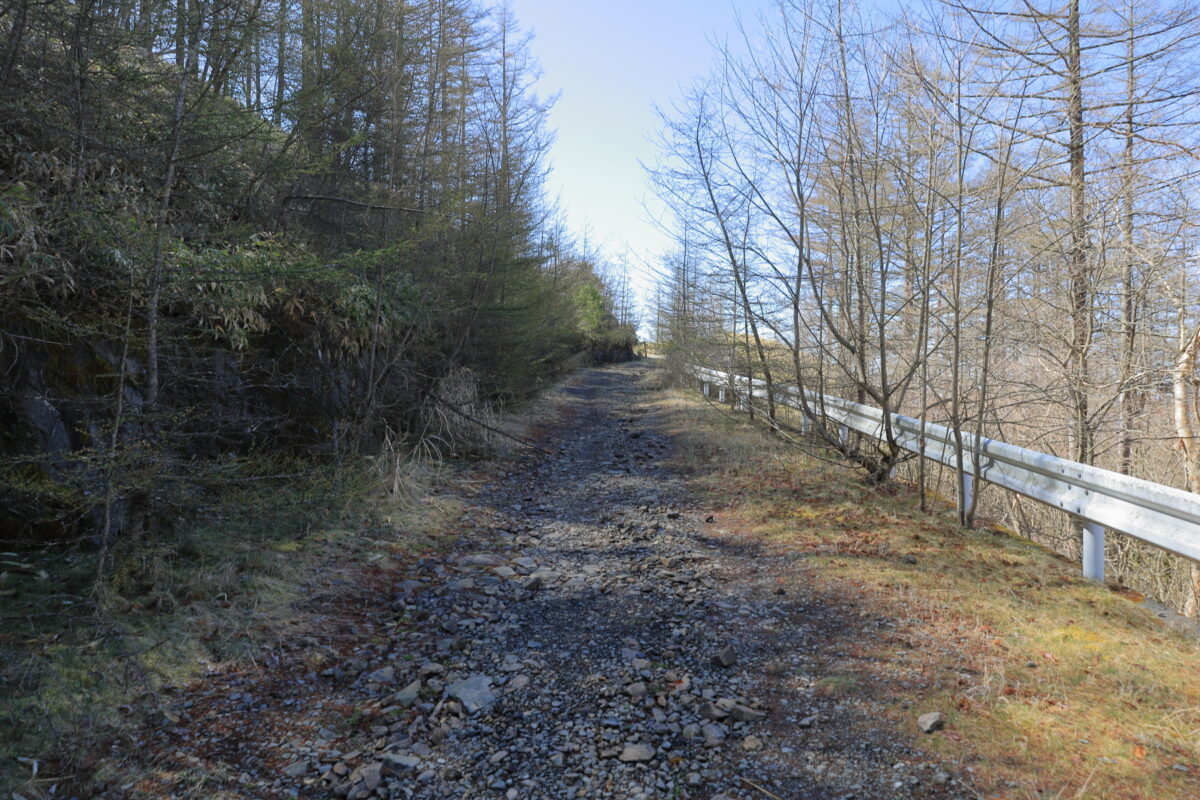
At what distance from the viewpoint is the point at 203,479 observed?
3881mm

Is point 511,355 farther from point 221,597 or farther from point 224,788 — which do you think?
point 224,788

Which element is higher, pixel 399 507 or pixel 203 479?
pixel 203 479

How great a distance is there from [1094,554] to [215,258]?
674 cm

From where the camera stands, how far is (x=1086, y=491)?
4.34 metres

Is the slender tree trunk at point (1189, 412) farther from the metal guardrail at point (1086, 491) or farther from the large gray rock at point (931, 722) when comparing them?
the large gray rock at point (931, 722)

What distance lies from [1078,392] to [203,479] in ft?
28.2

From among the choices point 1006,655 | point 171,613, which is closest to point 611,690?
point 1006,655

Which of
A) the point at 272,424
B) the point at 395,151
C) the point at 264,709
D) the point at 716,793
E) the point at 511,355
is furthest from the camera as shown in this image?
the point at 511,355

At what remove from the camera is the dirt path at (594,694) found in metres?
2.57

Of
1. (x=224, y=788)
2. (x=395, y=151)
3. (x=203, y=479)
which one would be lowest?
(x=224, y=788)

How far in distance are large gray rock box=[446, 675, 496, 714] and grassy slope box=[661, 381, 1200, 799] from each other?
5.77 ft

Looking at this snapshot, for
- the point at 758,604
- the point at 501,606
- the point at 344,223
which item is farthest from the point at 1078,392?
the point at 344,223

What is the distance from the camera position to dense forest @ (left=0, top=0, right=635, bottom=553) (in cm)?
391

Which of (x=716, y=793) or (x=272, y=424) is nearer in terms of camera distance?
(x=716, y=793)
